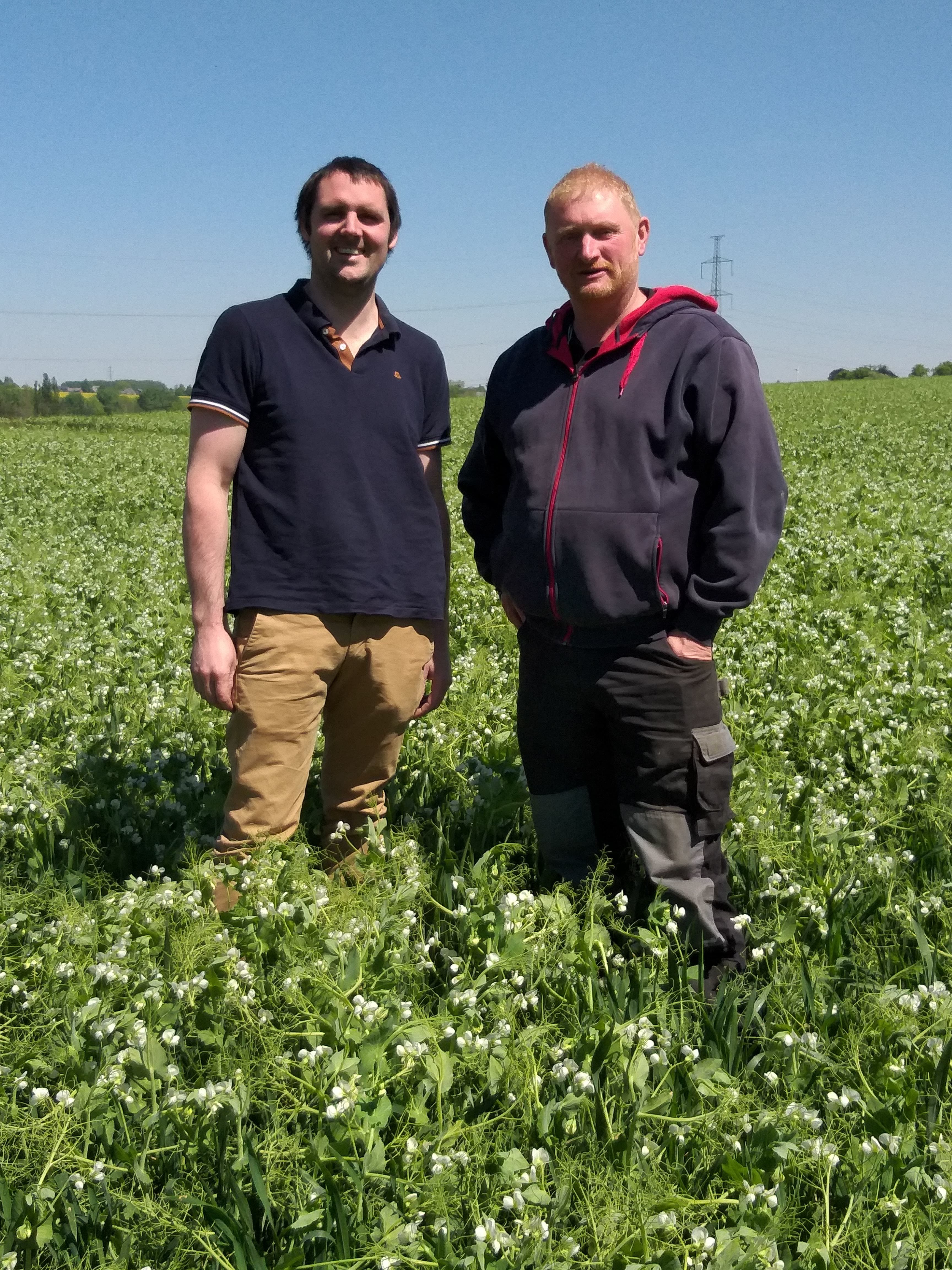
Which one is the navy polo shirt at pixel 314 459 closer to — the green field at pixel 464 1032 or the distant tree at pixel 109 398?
the green field at pixel 464 1032

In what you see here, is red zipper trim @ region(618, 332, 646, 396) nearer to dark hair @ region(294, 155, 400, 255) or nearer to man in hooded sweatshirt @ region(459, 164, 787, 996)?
man in hooded sweatshirt @ region(459, 164, 787, 996)

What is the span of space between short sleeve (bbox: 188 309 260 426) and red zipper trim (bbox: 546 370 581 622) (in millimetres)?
1191

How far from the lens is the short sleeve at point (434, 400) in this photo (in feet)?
14.3

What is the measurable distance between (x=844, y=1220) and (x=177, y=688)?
5728 mm

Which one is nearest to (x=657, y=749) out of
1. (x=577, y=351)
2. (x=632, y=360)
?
(x=632, y=360)

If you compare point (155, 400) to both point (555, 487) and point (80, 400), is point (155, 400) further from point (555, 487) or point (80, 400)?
point (555, 487)

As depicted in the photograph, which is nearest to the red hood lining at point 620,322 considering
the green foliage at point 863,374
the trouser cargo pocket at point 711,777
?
the trouser cargo pocket at point 711,777

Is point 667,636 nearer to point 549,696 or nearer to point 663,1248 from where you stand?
point 549,696

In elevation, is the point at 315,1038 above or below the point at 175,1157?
above

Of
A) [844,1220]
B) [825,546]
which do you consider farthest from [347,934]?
[825,546]

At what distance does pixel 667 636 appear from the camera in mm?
3787

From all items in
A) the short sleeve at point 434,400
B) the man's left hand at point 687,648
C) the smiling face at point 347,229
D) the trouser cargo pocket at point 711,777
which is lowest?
the trouser cargo pocket at point 711,777

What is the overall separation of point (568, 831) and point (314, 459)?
6.04ft

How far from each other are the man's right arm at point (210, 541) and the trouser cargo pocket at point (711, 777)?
1830 millimetres
